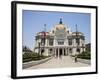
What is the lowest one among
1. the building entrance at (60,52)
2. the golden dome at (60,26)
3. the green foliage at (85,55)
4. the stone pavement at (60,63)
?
the stone pavement at (60,63)

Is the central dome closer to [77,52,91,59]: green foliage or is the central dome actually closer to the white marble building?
the white marble building

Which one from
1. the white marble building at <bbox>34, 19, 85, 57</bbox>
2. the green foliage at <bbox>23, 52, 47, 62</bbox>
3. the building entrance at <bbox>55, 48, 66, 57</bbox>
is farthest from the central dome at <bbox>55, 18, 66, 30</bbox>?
the green foliage at <bbox>23, 52, 47, 62</bbox>

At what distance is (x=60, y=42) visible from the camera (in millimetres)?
1889

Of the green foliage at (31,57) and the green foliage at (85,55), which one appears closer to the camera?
the green foliage at (31,57)

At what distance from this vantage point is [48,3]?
71.4 inches

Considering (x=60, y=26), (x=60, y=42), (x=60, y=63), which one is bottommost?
(x=60, y=63)

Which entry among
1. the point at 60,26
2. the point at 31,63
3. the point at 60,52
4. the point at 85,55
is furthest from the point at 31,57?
the point at 85,55

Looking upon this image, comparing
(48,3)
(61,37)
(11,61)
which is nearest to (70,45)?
(61,37)

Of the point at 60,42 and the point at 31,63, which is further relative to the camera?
the point at 60,42

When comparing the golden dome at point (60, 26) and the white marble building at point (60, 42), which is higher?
the golden dome at point (60, 26)

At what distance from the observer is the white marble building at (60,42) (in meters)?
1.83

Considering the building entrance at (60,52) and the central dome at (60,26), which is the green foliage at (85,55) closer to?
the building entrance at (60,52)

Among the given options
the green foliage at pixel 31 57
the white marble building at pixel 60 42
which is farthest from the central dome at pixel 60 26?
the green foliage at pixel 31 57

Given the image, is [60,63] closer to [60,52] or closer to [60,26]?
[60,52]
